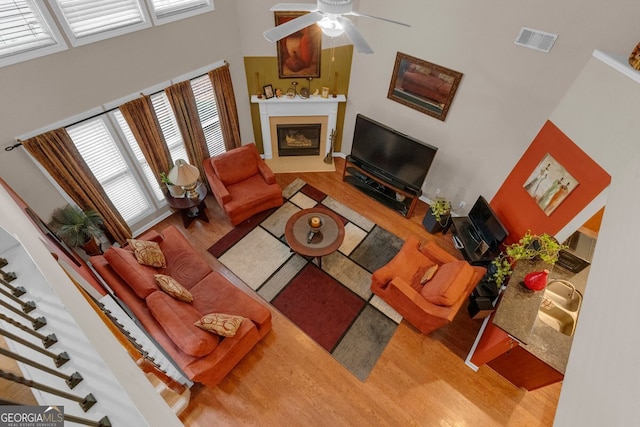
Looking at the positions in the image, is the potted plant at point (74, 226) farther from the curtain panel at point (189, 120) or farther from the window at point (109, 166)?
the curtain panel at point (189, 120)

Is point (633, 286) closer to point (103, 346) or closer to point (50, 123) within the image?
point (103, 346)

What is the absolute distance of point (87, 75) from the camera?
11.8ft

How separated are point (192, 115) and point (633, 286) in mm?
5158

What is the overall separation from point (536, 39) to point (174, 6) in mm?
4407

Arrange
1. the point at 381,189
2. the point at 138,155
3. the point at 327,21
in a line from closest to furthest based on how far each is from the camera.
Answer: the point at 327,21
the point at 138,155
the point at 381,189

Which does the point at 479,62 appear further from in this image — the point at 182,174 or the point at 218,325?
the point at 218,325

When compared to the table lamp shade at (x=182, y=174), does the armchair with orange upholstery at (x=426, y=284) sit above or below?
below

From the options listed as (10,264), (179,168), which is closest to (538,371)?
(10,264)

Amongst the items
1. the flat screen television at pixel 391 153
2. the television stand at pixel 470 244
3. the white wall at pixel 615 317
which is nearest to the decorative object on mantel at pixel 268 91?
the flat screen television at pixel 391 153

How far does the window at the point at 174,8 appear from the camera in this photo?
12.6 ft

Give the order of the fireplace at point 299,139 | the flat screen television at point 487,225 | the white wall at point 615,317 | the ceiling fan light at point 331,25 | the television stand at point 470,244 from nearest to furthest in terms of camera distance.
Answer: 1. the white wall at point 615,317
2. the ceiling fan light at point 331,25
3. the flat screen television at point 487,225
4. the television stand at point 470,244
5. the fireplace at point 299,139

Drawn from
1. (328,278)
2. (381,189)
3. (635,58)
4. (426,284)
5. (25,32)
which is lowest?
(328,278)

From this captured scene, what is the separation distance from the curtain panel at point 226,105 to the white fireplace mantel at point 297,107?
0.47 metres

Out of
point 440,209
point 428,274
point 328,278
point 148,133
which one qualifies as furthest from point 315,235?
point 148,133
